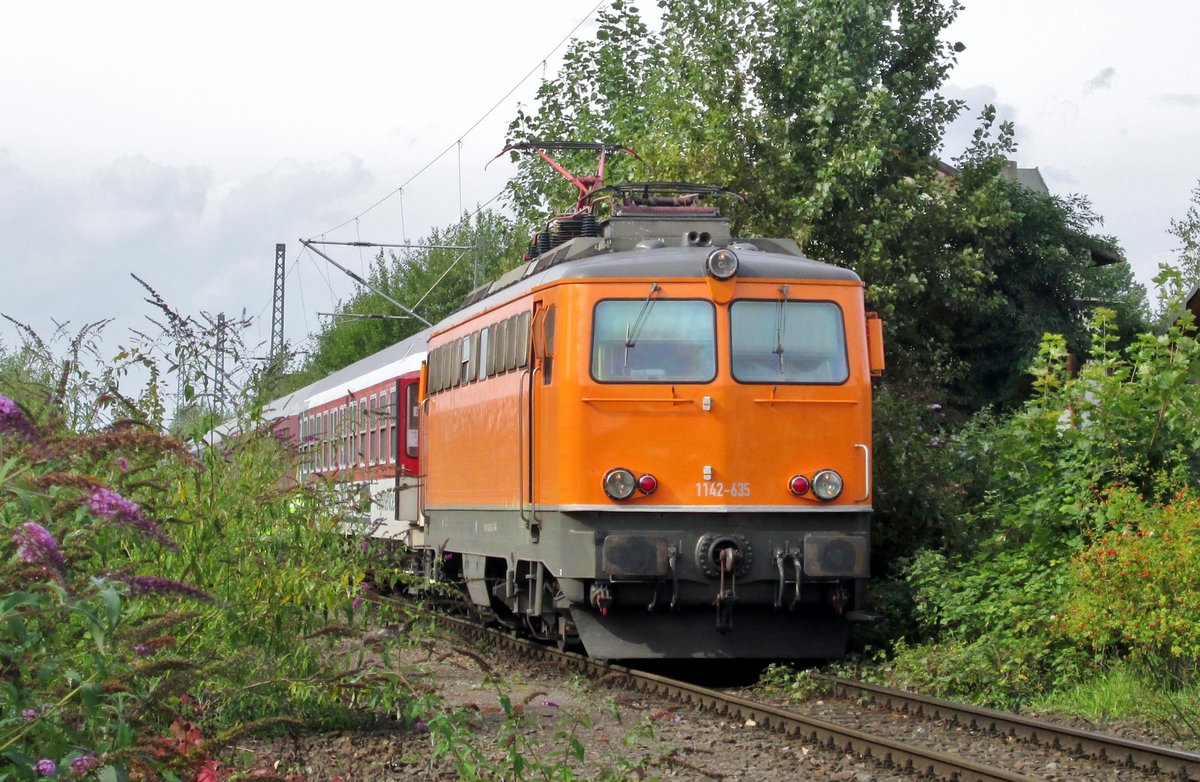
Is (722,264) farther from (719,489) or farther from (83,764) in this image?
(83,764)

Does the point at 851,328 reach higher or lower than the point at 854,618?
higher

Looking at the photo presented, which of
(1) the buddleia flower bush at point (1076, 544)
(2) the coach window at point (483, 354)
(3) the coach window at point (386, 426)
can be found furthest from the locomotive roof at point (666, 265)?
(3) the coach window at point (386, 426)

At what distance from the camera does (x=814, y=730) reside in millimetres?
9141

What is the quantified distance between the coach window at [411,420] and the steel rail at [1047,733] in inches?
362

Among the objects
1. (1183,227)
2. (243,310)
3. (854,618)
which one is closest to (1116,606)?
(854,618)

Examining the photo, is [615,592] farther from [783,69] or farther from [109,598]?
[783,69]

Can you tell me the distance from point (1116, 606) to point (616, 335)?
387cm

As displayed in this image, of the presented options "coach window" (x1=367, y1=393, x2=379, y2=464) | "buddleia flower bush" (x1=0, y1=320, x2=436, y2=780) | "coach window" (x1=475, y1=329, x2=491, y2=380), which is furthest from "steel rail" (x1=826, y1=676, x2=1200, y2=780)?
"coach window" (x1=367, y1=393, x2=379, y2=464)

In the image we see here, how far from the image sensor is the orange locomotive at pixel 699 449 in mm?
11211

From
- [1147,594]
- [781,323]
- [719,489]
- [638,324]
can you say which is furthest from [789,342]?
[1147,594]

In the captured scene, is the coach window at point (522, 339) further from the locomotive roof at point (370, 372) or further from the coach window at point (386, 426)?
the coach window at point (386, 426)

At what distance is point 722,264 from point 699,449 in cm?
137

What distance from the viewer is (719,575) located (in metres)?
11.1

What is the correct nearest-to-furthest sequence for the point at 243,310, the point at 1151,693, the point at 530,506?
the point at 243,310 < the point at 1151,693 < the point at 530,506
